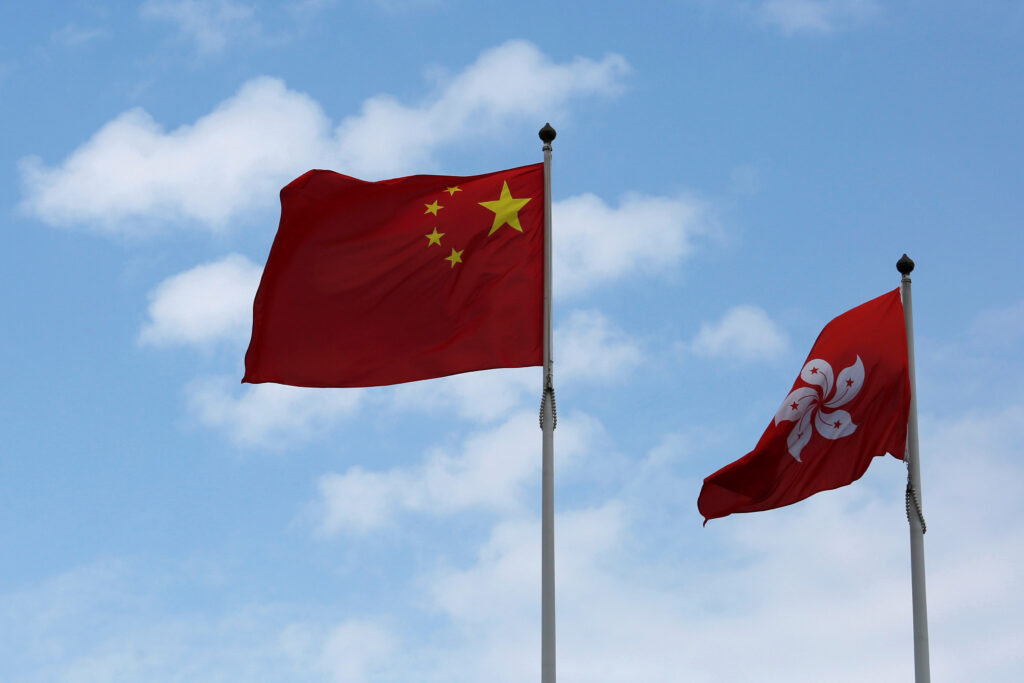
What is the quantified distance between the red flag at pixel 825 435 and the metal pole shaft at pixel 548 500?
2631 millimetres

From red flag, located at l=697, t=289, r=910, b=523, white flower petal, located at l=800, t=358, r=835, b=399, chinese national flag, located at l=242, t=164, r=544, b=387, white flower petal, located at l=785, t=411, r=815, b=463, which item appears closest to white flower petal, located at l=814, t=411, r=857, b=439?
red flag, located at l=697, t=289, r=910, b=523

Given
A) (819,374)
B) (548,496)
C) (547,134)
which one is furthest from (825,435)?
(547,134)

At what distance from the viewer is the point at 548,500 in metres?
20.2

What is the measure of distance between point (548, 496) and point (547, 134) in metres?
5.20

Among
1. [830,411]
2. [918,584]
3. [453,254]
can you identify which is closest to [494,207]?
[453,254]

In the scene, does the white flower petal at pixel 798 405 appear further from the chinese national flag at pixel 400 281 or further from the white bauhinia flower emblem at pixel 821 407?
the chinese national flag at pixel 400 281

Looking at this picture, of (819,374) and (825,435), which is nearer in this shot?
(825,435)

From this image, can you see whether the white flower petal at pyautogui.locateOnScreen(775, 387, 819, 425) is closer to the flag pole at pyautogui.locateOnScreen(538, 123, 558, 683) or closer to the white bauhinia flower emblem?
the white bauhinia flower emblem

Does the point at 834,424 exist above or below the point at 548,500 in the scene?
above

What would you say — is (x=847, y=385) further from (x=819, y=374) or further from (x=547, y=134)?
(x=547, y=134)

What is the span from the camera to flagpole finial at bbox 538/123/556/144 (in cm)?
2241

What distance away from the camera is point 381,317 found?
22.4 meters

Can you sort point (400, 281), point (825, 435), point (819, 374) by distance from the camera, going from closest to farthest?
point (825, 435) < point (819, 374) < point (400, 281)

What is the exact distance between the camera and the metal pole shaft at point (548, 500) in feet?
64.1
